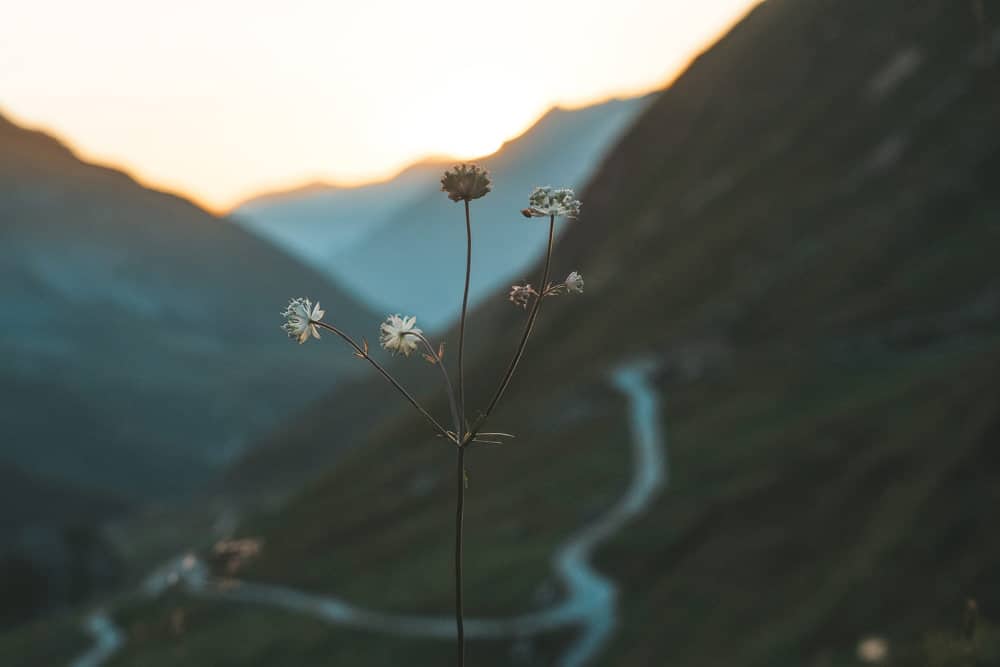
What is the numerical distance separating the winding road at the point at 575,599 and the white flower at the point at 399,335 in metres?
30.7

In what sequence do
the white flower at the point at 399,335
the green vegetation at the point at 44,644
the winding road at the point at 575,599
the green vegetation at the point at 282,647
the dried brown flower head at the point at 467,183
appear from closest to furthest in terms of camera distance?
the white flower at the point at 399,335, the dried brown flower head at the point at 467,183, the winding road at the point at 575,599, the green vegetation at the point at 282,647, the green vegetation at the point at 44,644

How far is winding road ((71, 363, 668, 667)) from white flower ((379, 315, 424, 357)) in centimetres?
3072

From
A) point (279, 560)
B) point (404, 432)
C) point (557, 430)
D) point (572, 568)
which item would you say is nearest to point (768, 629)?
point (572, 568)

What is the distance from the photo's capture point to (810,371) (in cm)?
10412

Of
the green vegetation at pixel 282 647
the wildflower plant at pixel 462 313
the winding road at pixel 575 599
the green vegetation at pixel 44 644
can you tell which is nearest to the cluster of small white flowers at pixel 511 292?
the wildflower plant at pixel 462 313

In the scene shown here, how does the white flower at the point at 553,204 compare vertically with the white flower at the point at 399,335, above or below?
above

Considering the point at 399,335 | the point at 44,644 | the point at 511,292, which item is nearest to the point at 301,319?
the point at 399,335

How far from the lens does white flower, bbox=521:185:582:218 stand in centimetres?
528

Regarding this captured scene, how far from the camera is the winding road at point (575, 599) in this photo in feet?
207

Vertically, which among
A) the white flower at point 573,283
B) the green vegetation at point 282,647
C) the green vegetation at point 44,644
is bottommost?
the white flower at point 573,283

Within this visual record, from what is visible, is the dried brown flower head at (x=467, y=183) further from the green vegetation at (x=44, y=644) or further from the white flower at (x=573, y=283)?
the green vegetation at (x=44, y=644)

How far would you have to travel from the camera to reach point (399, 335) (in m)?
5.26

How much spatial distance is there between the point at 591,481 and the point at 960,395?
52032 millimetres

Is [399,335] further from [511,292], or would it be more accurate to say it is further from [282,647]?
[282,647]
